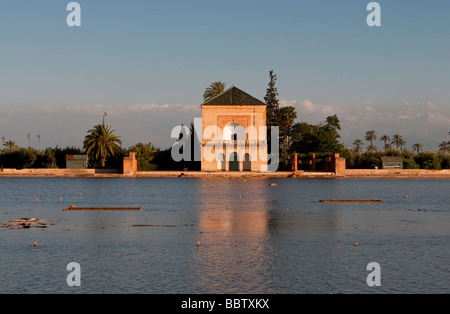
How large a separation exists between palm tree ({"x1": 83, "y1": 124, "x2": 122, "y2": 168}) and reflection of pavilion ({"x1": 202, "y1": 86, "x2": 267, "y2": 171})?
1360cm

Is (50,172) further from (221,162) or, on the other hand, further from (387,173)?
(387,173)

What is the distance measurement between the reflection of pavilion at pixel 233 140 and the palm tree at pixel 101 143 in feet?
44.6

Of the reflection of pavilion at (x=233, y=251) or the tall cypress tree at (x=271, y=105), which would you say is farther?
the tall cypress tree at (x=271, y=105)

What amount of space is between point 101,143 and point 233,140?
18962mm

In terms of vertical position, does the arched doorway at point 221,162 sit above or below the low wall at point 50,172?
above

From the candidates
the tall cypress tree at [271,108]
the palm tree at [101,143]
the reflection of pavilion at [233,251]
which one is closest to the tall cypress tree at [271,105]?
the tall cypress tree at [271,108]

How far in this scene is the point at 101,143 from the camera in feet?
253

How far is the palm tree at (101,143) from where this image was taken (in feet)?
253

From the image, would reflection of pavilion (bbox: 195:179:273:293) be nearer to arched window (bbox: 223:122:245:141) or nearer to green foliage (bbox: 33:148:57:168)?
arched window (bbox: 223:122:245:141)

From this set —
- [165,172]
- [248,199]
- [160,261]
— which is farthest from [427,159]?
[160,261]

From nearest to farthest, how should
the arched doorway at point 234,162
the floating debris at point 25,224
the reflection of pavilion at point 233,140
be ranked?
1. the floating debris at point 25,224
2. the reflection of pavilion at point 233,140
3. the arched doorway at point 234,162

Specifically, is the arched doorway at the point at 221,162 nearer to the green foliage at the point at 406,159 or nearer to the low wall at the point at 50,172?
the low wall at the point at 50,172

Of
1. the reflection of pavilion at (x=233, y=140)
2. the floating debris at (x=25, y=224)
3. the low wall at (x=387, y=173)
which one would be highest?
the reflection of pavilion at (x=233, y=140)

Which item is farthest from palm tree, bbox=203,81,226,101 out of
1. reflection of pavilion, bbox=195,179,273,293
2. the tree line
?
reflection of pavilion, bbox=195,179,273,293
